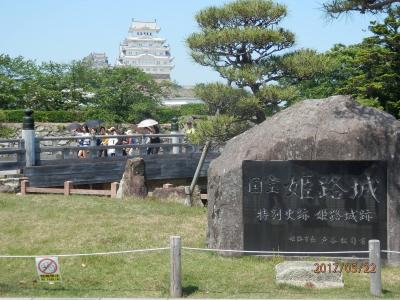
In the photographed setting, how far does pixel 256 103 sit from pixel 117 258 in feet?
21.2

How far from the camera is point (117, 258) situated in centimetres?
957

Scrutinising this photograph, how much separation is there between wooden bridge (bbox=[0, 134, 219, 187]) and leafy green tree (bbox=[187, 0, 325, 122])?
5403 mm

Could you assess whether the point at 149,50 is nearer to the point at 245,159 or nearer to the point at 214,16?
the point at 214,16

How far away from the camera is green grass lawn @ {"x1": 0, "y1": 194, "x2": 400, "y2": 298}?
26.8 feet

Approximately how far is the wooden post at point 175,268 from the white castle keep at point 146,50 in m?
70.6

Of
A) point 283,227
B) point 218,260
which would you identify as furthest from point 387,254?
point 218,260

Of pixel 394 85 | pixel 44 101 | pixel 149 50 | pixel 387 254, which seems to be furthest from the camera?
pixel 149 50

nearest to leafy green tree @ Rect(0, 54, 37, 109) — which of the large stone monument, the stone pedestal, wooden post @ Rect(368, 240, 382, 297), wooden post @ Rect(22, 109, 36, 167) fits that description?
wooden post @ Rect(22, 109, 36, 167)

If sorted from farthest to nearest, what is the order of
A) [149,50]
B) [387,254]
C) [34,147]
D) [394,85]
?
[149,50]
[394,85]
[34,147]
[387,254]

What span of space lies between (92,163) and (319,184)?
34.2ft

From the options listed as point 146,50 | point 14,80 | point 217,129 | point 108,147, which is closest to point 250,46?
point 217,129

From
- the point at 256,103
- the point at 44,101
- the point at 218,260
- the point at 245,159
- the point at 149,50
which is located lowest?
the point at 218,260

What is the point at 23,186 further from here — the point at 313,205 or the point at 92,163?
the point at 313,205
